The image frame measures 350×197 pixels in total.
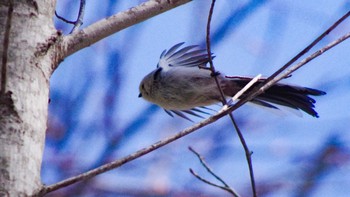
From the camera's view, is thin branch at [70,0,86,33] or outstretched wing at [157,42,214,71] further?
outstretched wing at [157,42,214,71]

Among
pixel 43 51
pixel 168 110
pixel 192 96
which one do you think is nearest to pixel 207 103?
pixel 192 96

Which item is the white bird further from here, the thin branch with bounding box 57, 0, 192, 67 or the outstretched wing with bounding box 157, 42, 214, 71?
the thin branch with bounding box 57, 0, 192, 67

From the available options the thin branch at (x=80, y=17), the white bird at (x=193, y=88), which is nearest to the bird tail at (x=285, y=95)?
the white bird at (x=193, y=88)

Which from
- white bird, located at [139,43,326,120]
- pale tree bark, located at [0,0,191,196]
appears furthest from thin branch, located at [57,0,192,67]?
white bird, located at [139,43,326,120]

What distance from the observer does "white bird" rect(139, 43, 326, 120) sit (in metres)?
1.65

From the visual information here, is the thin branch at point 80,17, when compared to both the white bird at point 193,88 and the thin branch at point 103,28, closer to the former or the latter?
the thin branch at point 103,28

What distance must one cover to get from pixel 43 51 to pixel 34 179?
0.21 m

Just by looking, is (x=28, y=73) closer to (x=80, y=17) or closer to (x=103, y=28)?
(x=103, y=28)

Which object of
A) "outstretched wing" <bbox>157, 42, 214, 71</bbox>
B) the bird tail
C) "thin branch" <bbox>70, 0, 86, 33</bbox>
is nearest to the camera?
"thin branch" <bbox>70, 0, 86, 33</bbox>

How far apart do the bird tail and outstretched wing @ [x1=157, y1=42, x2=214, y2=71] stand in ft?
0.34

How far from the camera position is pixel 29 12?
0.94 metres

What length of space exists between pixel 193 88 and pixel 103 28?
0.68 meters

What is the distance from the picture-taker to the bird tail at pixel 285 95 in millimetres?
1599

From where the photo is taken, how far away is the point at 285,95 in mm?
1686
